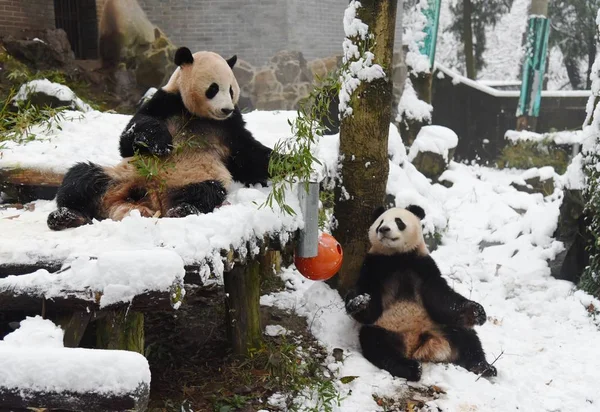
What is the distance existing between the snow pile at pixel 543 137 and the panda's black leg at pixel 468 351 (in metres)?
9.29

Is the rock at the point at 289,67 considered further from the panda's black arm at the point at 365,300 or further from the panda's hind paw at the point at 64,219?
A: the panda's hind paw at the point at 64,219

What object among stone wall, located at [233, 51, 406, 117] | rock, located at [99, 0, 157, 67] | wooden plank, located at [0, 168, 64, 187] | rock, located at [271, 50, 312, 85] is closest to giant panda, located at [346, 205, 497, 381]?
wooden plank, located at [0, 168, 64, 187]

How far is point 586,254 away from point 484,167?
27.6 feet

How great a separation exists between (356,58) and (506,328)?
2.41 metres

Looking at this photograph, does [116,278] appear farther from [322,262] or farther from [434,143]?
[434,143]

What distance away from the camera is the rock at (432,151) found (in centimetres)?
998

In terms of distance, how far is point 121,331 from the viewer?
2.36 m

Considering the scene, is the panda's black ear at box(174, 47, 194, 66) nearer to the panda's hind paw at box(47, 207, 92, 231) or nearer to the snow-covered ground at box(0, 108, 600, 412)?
the snow-covered ground at box(0, 108, 600, 412)

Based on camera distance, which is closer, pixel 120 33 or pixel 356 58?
pixel 356 58

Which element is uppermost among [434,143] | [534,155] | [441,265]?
[434,143]

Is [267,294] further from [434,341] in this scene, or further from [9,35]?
[9,35]

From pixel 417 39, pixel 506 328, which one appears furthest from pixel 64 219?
pixel 417 39

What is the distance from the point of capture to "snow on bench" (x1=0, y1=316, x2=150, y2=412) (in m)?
1.71

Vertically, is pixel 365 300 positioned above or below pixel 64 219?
below
